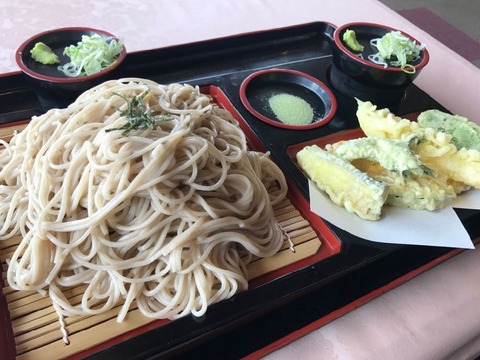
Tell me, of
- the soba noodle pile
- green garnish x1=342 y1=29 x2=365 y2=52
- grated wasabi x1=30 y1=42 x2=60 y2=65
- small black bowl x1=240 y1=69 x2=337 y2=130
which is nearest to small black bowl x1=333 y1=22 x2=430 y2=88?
green garnish x1=342 y1=29 x2=365 y2=52

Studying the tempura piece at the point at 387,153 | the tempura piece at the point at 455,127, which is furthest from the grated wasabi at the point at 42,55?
the tempura piece at the point at 455,127

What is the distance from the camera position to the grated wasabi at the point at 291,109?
198 centimetres

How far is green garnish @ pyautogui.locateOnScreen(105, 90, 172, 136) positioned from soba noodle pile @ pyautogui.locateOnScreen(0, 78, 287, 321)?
2cm

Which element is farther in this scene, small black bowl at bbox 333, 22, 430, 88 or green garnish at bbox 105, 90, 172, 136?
small black bowl at bbox 333, 22, 430, 88

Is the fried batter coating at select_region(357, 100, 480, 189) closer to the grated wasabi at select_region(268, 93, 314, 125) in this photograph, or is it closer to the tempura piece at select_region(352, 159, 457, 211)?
the tempura piece at select_region(352, 159, 457, 211)

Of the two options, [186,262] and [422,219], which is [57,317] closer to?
[186,262]

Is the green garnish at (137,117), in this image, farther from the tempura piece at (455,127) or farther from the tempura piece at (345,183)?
the tempura piece at (455,127)

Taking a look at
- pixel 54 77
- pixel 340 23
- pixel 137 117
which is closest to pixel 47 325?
pixel 137 117

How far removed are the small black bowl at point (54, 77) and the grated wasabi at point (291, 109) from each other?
28.9 inches

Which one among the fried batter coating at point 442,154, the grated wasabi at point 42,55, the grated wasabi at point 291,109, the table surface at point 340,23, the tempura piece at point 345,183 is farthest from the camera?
the grated wasabi at point 291,109

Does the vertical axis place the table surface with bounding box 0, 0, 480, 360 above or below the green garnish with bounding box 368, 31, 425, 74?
below

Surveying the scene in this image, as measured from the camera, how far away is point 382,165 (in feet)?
5.32

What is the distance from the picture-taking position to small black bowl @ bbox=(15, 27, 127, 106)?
5.59 feet

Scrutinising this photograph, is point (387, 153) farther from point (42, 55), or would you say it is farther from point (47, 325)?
point (42, 55)
